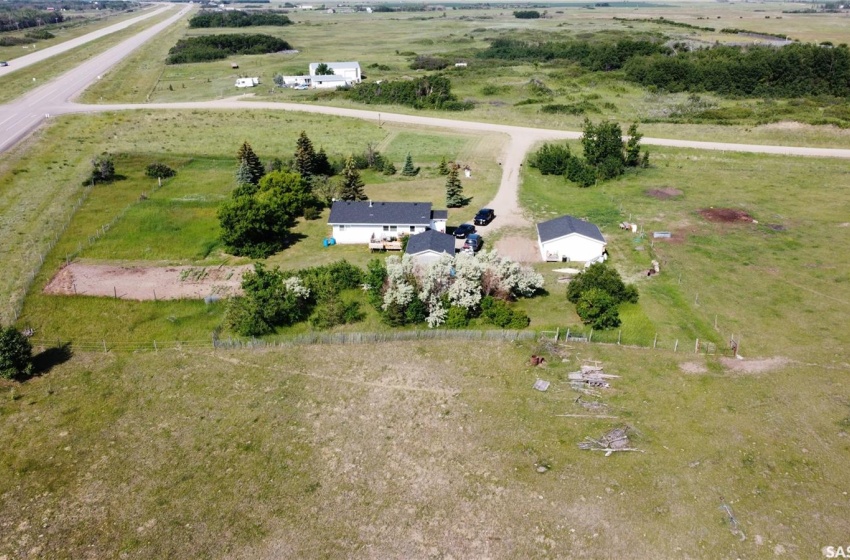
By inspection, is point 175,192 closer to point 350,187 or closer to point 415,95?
point 350,187

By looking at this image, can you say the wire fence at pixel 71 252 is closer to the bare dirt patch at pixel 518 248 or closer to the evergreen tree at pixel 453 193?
the evergreen tree at pixel 453 193

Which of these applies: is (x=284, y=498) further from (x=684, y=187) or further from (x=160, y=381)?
(x=684, y=187)

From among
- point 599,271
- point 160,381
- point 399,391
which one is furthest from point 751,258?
point 160,381

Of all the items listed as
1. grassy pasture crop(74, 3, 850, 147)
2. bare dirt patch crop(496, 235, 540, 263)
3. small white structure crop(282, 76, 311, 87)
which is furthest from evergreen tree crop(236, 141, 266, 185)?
small white structure crop(282, 76, 311, 87)

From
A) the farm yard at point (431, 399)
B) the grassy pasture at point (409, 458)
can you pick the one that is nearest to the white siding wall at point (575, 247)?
the farm yard at point (431, 399)

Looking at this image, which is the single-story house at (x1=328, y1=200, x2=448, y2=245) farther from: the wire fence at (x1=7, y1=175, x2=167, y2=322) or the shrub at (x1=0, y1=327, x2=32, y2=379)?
the shrub at (x1=0, y1=327, x2=32, y2=379)

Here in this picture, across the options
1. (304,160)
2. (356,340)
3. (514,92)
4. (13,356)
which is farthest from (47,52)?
(356,340)
